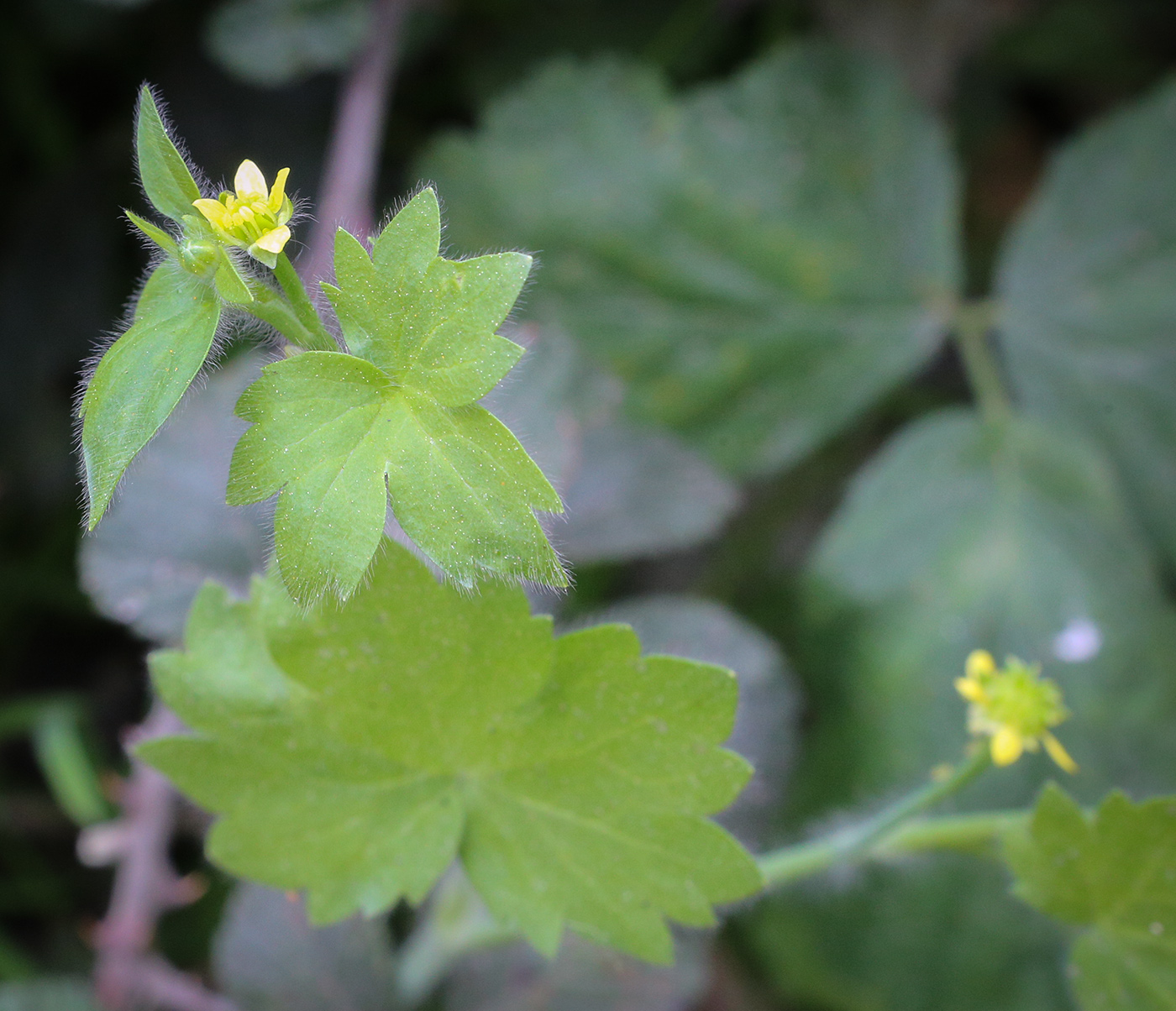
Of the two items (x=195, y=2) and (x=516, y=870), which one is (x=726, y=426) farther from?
(x=195, y=2)

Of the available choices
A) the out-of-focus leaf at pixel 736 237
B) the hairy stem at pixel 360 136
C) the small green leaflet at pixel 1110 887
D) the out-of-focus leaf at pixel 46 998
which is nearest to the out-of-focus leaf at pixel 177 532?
the hairy stem at pixel 360 136

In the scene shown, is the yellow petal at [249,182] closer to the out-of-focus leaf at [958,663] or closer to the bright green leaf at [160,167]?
the bright green leaf at [160,167]

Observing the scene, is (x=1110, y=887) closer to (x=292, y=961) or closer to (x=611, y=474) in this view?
(x=611, y=474)

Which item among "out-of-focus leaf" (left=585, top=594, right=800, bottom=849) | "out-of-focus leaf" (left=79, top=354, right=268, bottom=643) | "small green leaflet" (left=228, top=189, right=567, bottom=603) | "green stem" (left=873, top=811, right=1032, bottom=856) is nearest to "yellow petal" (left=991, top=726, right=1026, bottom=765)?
"green stem" (left=873, top=811, right=1032, bottom=856)

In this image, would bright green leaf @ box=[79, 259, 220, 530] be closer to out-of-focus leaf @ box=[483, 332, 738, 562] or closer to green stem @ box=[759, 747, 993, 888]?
green stem @ box=[759, 747, 993, 888]

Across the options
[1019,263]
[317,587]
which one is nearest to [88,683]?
[317,587]

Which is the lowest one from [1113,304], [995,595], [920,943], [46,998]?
[920,943]

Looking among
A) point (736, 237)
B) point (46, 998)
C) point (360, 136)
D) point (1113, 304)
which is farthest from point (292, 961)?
point (1113, 304)
